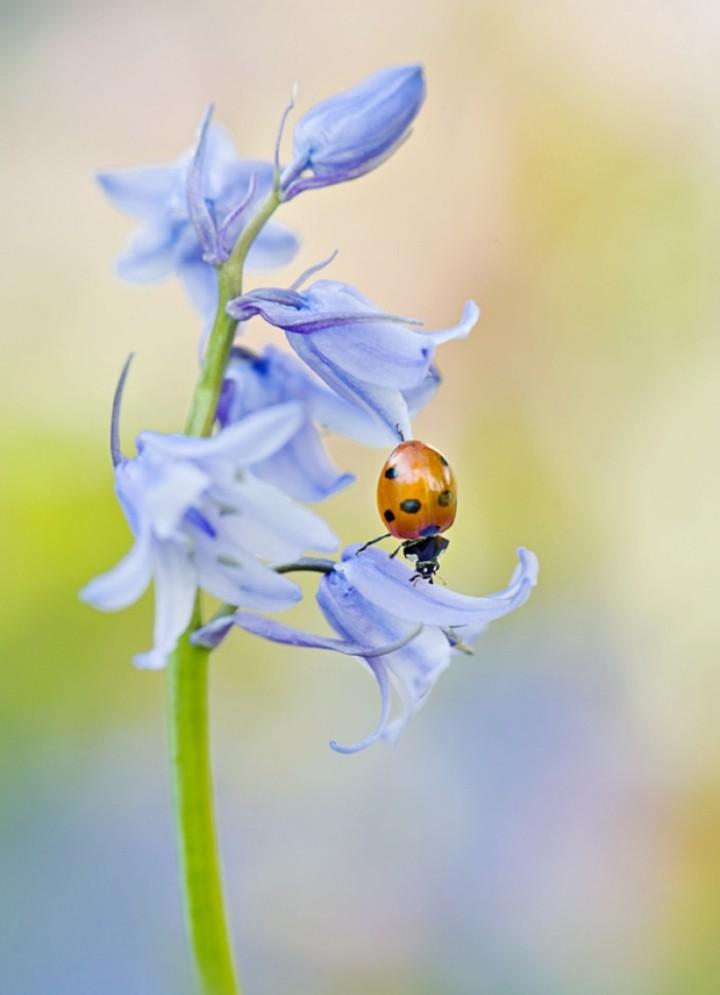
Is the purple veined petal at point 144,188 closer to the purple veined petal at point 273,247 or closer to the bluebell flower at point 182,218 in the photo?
the bluebell flower at point 182,218

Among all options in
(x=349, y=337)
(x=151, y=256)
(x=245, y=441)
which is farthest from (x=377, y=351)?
(x=151, y=256)

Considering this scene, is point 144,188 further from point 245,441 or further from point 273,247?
point 245,441

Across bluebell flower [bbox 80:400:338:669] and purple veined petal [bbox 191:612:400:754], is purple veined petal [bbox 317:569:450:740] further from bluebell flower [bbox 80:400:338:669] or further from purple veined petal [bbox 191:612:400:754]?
bluebell flower [bbox 80:400:338:669]

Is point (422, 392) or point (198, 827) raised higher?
point (422, 392)

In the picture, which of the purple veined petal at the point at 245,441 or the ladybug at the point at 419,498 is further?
the ladybug at the point at 419,498

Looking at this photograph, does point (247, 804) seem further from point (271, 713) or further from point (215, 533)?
point (215, 533)

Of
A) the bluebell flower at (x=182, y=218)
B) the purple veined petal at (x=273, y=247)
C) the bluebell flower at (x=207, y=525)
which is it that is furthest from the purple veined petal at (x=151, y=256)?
the bluebell flower at (x=207, y=525)

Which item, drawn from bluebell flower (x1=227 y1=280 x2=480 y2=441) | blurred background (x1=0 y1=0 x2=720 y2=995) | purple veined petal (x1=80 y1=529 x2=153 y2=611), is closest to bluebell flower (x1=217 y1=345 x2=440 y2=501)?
bluebell flower (x1=227 y1=280 x2=480 y2=441)
